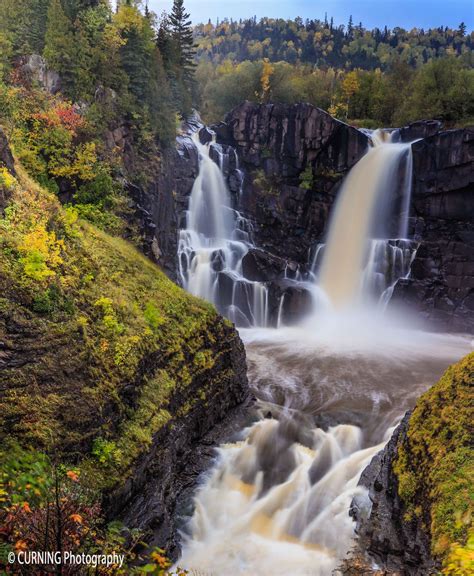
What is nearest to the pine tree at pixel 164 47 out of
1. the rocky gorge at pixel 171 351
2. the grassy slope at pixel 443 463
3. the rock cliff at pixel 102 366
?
the rocky gorge at pixel 171 351

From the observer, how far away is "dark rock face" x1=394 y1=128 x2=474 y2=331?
96.0 ft

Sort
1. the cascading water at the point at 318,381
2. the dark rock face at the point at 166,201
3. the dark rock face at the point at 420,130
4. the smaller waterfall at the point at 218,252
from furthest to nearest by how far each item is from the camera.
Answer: the dark rock face at the point at 420,130 → the smaller waterfall at the point at 218,252 → the dark rock face at the point at 166,201 → the cascading water at the point at 318,381

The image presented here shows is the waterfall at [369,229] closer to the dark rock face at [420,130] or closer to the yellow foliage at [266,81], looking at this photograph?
the dark rock face at [420,130]

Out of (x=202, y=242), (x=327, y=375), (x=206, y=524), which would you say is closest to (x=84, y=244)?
(x=206, y=524)

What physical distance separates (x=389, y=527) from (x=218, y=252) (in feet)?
73.1

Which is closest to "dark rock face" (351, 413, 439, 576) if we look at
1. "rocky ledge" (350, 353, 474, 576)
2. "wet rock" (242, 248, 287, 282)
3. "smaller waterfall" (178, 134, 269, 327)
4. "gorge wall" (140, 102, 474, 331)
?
"rocky ledge" (350, 353, 474, 576)

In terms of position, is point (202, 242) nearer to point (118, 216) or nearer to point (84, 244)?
point (118, 216)

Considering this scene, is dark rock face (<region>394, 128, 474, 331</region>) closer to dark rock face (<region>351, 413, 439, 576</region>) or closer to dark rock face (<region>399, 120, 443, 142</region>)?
dark rock face (<region>399, 120, 443, 142</region>)

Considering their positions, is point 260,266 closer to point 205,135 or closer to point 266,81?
point 205,135

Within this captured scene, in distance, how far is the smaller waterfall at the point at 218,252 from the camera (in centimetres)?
2777

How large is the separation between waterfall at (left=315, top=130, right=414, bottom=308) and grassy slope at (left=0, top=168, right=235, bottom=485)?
818 inches

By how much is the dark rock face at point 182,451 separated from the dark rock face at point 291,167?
2060cm

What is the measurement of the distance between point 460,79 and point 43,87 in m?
37.2

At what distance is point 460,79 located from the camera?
39344 mm
